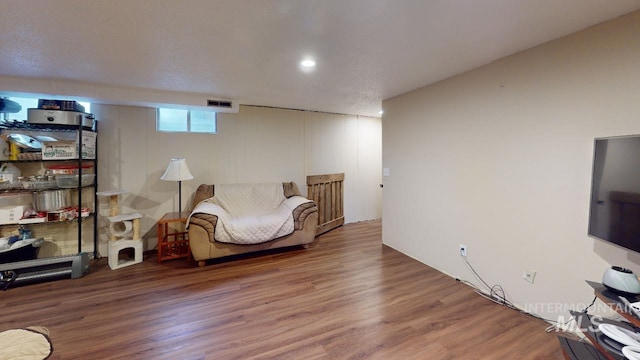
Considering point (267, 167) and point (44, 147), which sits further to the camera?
point (267, 167)

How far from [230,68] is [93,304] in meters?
2.47

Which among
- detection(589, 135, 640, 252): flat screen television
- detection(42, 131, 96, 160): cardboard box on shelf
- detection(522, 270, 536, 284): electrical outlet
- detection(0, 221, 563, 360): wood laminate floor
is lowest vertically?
detection(0, 221, 563, 360): wood laminate floor

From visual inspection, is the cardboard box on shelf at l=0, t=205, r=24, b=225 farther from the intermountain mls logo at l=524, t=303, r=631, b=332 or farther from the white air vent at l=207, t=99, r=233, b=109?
the intermountain mls logo at l=524, t=303, r=631, b=332

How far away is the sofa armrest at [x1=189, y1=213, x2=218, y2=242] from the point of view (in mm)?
3156

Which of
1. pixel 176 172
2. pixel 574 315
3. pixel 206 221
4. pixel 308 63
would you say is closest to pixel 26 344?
pixel 206 221

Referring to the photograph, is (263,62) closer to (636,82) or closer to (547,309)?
(636,82)

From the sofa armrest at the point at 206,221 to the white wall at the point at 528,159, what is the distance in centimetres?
252

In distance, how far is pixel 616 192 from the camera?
1.57 metres

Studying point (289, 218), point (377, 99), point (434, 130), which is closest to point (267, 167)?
point (289, 218)

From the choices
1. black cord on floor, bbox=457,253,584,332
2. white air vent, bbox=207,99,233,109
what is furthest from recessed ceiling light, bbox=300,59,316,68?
black cord on floor, bbox=457,253,584,332

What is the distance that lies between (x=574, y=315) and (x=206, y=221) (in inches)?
130

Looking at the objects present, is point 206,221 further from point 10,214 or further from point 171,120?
point 10,214

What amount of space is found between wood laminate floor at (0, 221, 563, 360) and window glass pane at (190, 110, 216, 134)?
1973 millimetres

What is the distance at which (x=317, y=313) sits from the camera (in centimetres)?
224
